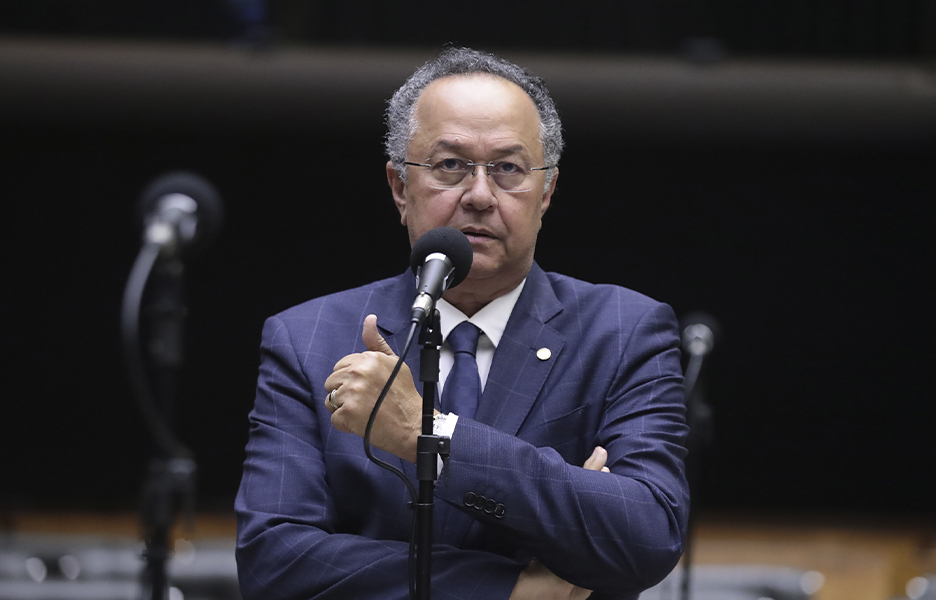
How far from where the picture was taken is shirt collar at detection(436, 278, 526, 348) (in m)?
1.83

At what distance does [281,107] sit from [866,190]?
435 cm

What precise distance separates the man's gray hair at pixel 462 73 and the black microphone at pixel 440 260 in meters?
0.39

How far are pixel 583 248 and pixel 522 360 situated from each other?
546 centimetres

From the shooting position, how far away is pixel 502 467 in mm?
1516

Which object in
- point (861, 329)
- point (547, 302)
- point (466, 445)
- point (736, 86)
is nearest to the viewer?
point (466, 445)

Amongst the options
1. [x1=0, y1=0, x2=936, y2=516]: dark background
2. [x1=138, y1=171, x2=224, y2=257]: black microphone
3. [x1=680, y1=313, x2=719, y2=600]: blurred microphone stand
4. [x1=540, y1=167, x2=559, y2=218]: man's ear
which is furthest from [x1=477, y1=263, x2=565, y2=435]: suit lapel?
[x1=0, y1=0, x2=936, y2=516]: dark background

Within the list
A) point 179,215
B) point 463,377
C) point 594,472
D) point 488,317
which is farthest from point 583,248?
point 594,472

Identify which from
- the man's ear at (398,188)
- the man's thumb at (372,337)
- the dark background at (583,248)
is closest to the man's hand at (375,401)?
the man's thumb at (372,337)

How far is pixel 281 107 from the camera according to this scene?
253 inches

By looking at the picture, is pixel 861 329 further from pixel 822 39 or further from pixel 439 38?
pixel 439 38

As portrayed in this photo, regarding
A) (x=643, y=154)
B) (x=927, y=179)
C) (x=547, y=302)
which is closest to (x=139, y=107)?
(x=643, y=154)

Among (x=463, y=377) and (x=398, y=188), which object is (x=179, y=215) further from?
(x=463, y=377)

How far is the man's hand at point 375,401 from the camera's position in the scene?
1475 mm

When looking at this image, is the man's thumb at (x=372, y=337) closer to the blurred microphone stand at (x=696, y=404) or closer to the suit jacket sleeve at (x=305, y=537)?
the suit jacket sleeve at (x=305, y=537)
